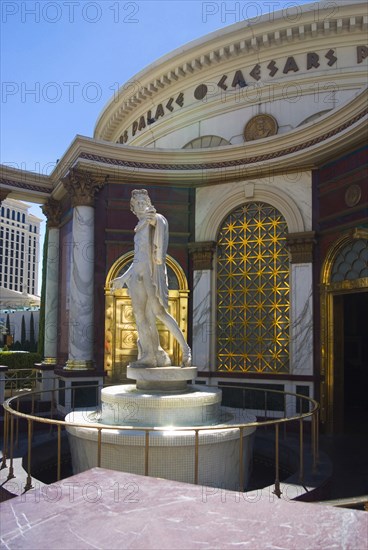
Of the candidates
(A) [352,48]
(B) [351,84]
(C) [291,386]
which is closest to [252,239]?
(C) [291,386]

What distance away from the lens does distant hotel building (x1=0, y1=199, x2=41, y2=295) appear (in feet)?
301

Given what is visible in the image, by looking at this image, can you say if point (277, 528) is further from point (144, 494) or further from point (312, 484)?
point (312, 484)

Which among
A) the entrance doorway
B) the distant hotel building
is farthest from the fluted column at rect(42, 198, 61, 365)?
the distant hotel building

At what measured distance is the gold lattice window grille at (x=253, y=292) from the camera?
11766 mm

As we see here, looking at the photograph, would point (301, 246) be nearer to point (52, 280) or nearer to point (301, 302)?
point (301, 302)

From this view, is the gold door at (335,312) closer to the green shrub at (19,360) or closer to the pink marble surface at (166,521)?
the pink marble surface at (166,521)

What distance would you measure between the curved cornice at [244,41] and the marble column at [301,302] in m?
6.03

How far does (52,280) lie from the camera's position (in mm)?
15234

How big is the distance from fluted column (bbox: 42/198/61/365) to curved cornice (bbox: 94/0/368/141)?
5.22 metres

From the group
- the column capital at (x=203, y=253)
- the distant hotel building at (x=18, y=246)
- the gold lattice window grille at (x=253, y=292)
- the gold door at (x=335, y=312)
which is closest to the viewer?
the gold door at (x=335, y=312)

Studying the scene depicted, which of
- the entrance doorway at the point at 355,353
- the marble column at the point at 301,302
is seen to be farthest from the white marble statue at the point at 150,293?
the entrance doorway at the point at 355,353

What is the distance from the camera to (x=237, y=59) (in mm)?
14367

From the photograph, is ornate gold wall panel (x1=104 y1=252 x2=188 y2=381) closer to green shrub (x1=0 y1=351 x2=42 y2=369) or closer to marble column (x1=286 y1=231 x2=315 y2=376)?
marble column (x1=286 y1=231 x2=315 y2=376)

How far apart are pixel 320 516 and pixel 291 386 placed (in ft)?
30.8
